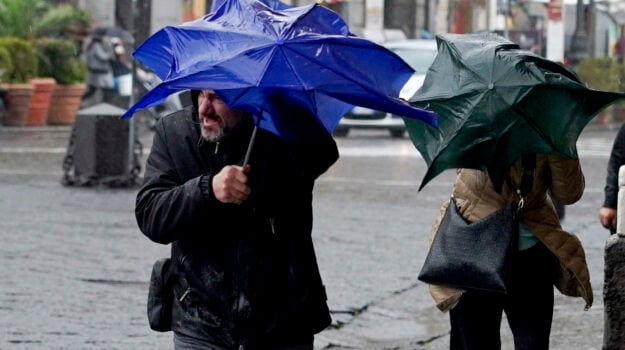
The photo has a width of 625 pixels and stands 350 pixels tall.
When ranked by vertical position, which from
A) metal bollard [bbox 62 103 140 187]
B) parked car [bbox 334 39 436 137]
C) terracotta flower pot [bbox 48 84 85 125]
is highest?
metal bollard [bbox 62 103 140 187]

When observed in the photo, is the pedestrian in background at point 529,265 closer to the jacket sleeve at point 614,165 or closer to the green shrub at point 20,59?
the jacket sleeve at point 614,165

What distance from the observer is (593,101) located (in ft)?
19.0

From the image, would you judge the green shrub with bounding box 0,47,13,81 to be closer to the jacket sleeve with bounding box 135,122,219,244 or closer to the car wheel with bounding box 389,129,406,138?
the car wheel with bounding box 389,129,406,138

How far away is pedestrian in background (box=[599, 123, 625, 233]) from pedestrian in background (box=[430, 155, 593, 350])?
1.36 metres

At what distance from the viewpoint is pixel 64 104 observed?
1188 inches

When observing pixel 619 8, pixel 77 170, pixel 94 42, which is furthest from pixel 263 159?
pixel 619 8

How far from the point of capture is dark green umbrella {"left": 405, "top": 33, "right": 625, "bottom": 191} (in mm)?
5785

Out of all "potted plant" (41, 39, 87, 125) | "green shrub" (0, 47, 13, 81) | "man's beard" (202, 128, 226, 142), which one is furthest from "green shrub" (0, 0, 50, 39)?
"man's beard" (202, 128, 226, 142)

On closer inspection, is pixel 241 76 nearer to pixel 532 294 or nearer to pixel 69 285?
pixel 532 294

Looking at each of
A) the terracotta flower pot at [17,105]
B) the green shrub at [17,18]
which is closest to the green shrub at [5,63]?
the terracotta flower pot at [17,105]

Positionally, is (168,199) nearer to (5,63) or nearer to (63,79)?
(5,63)

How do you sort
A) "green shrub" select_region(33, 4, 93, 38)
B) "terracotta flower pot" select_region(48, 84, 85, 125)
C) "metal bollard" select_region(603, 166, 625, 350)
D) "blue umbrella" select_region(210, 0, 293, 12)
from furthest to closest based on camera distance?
"green shrub" select_region(33, 4, 93, 38)
"terracotta flower pot" select_region(48, 84, 85, 125)
"metal bollard" select_region(603, 166, 625, 350)
"blue umbrella" select_region(210, 0, 293, 12)

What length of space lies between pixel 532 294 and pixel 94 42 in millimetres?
25198

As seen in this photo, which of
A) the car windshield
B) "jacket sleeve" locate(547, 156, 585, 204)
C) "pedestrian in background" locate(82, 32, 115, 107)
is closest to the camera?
"jacket sleeve" locate(547, 156, 585, 204)
